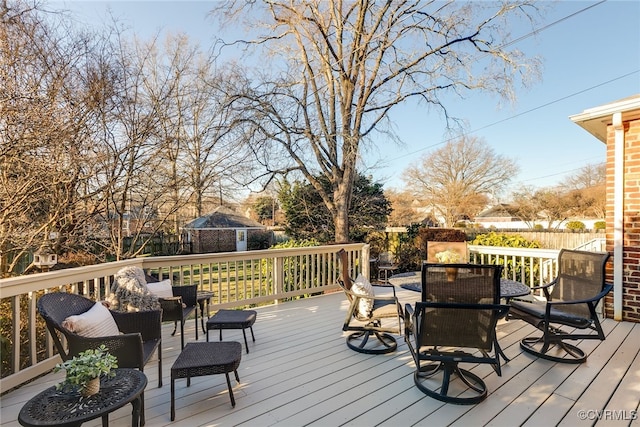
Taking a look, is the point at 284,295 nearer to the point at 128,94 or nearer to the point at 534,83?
the point at 128,94

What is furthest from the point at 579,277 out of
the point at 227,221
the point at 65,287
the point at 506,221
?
the point at 506,221

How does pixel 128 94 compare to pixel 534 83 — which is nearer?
pixel 128 94

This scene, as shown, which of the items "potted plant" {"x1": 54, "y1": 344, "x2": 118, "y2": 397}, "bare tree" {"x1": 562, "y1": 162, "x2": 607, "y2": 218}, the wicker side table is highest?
"bare tree" {"x1": 562, "y1": 162, "x2": 607, "y2": 218}

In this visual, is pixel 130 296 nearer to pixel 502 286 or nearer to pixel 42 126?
pixel 42 126

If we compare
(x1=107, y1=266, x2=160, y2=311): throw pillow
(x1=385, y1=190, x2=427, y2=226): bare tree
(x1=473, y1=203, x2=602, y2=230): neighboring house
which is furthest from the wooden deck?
(x1=385, y1=190, x2=427, y2=226): bare tree

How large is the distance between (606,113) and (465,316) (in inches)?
138

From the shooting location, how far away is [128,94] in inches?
254

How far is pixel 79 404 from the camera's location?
1.60 meters

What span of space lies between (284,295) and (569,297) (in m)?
3.85

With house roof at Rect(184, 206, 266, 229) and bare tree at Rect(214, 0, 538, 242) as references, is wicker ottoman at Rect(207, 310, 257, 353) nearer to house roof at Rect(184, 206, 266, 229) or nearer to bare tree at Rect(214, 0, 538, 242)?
bare tree at Rect(214, 0, 538, 242)

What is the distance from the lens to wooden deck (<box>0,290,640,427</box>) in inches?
83.8

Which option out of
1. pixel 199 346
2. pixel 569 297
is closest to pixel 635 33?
pixel 569 297

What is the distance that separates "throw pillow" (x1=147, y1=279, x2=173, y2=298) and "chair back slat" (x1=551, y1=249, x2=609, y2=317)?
14.1 ft

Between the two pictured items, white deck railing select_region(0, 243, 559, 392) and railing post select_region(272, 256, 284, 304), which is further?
railing post select_region(272, 256, 284, 304)
